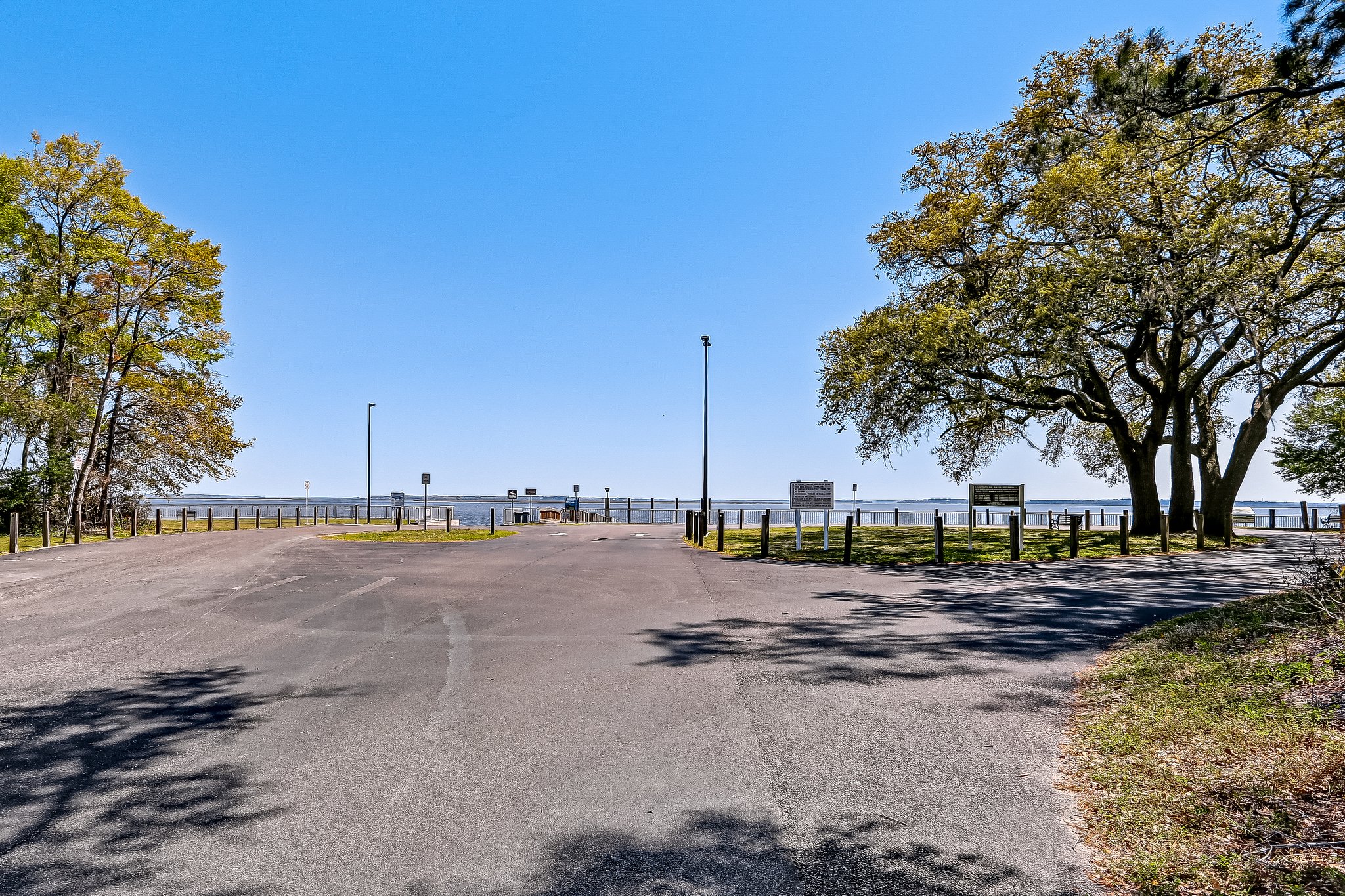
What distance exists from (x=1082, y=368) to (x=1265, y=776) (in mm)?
21502

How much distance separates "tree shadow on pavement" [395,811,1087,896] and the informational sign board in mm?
16298

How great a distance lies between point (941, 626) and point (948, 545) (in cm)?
1269

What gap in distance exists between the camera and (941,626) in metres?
8.90

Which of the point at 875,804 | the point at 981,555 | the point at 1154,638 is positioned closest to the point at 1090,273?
the point at 981,555

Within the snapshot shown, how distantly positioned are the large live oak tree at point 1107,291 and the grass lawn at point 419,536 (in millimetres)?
12982

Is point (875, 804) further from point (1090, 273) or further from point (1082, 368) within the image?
point (1082, 368)

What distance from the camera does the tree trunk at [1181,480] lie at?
23.7 metres

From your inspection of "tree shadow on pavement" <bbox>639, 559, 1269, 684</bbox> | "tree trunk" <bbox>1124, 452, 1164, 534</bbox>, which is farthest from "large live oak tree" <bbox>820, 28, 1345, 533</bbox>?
"tree shadow on pavement" <bbox>639, 559, 1269, 684</bbox>

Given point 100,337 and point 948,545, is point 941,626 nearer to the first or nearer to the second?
point 948,545

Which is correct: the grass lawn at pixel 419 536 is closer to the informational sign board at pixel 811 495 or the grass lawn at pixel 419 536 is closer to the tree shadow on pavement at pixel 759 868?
the informational sign board at pixel 811 495

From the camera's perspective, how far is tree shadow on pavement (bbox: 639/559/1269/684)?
707 centimetres

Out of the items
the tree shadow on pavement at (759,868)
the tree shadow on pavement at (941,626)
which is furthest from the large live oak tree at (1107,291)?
the tree shadow on pavement at (759,868)

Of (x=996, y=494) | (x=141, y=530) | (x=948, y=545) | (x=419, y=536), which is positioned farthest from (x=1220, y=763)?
(x=141, y=530)

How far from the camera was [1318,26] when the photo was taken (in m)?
8.10
